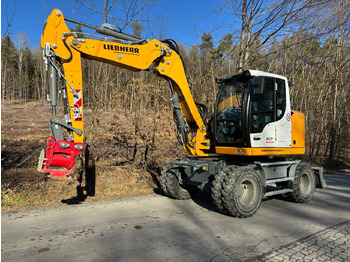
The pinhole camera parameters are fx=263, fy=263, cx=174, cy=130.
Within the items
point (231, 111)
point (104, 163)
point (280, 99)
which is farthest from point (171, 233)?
point (104, 163)

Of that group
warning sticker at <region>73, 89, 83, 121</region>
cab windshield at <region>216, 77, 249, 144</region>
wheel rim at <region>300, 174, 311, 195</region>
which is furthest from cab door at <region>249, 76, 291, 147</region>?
warning sticker at <region>73, 89, 83, 121</region>

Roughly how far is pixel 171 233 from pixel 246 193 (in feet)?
7.05

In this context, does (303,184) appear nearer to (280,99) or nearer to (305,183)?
(305,183)

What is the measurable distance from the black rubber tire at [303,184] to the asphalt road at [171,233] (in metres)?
0.43

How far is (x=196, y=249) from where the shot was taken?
3.84 meters

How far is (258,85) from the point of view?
18.3 ft

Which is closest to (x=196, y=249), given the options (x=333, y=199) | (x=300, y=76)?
(x=333, y=199)

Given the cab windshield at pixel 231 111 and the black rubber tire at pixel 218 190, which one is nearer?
the black rubber tire at pixel 218 190

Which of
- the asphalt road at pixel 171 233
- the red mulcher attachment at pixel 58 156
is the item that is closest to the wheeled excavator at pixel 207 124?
the red mulcher attachment at pixel 58 156

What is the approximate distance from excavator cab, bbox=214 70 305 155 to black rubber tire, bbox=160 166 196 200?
1.31 metres

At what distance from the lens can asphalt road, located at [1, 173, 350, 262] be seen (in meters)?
3.66

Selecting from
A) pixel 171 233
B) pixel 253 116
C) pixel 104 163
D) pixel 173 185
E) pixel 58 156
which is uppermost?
pixel 253 116

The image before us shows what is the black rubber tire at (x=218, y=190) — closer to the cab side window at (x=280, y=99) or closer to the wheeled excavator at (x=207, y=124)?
the wheeled excavator at (x=207, y=124)

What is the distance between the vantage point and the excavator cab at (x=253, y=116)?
578 centimetres
